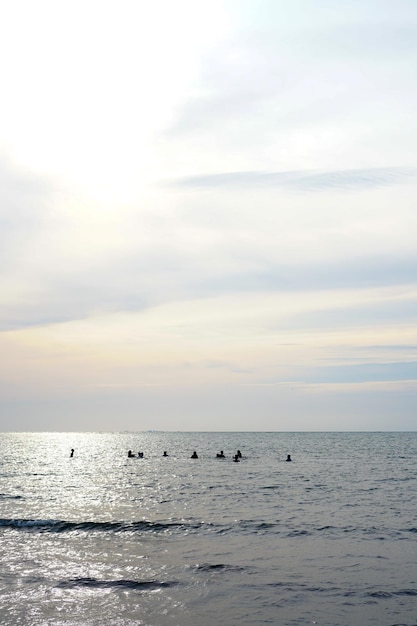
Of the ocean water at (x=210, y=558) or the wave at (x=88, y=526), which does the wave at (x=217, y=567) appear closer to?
the ocean water at (x=210, y=558)

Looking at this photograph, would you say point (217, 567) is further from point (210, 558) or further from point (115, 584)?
point (115, 584)

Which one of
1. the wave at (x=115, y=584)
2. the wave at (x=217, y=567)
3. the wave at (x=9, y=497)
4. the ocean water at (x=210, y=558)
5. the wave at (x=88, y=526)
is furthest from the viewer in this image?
the wave at (x=9, y=497)

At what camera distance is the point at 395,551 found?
24.5 metres

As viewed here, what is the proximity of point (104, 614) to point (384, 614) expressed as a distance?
843 cm

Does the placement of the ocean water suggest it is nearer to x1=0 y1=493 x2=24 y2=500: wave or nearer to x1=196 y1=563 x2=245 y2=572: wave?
x1=196 y1=563 x2=245 y2=572: wave

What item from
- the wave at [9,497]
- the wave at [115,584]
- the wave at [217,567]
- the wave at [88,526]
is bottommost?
the wave at [9,497]

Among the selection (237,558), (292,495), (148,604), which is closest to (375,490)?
(292,495)

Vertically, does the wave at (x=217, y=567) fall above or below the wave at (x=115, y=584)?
above

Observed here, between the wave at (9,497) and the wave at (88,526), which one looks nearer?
the wave at (88,526)

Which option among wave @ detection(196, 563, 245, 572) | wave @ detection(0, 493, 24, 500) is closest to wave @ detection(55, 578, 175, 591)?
wave @ detection(196, 563, 245, 572)

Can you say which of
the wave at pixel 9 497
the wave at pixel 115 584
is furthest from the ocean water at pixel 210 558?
the wave at pixel 9 497

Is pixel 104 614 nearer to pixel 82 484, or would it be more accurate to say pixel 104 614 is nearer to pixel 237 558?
pixel 237 558

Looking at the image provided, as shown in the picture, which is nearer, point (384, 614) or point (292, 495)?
point (384, 614)

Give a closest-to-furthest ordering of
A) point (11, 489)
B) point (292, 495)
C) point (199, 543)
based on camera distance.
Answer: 1. point (199, 543)
2. point (292, 495)
3. point (11, 489)
